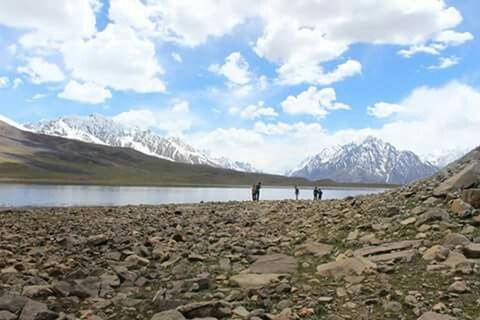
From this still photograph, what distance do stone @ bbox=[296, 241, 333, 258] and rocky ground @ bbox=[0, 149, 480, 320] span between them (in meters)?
0.06

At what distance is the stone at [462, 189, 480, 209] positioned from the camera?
48.2 ft

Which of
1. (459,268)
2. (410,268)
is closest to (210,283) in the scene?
(410,268)

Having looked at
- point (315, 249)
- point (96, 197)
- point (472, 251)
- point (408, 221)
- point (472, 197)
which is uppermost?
point (472, 197)

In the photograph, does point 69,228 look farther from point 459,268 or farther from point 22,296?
point 459,268

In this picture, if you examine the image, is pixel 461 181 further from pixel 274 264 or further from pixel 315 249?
pixel 274 264

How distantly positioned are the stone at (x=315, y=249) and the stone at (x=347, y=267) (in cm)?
188

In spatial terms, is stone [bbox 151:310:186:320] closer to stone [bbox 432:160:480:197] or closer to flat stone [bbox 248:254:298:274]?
flat stone [bbox 248:254:298:274]

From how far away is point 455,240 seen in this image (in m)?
12.2

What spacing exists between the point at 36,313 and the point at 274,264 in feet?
19.7

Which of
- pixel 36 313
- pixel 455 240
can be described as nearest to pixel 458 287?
pixel 455 240

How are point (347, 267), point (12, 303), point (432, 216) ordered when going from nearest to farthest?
point (12, 303) < point (347, 267) < point (432, 216)

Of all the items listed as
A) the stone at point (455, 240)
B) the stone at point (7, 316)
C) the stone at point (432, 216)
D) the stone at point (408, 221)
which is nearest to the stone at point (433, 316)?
the stone at point (455, 240)

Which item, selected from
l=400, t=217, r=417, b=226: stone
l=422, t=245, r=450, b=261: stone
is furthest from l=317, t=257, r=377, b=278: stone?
l=400, t=217, r=417, b=226: stone

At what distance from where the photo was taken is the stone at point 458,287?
929cm
